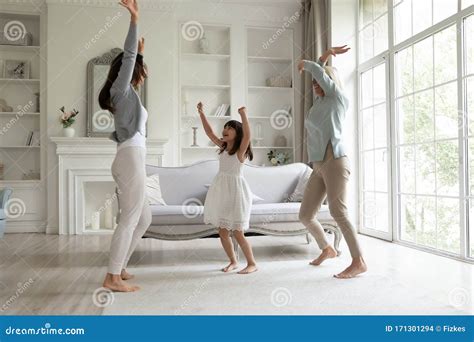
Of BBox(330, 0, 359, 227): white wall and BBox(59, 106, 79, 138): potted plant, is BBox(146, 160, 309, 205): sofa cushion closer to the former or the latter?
BBox(330, 0, 359, 227): white wall

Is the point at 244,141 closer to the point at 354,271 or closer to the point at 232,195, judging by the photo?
the point at 232,195

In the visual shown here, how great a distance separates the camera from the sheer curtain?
17.0 feet

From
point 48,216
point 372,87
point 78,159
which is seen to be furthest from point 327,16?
point 48,216

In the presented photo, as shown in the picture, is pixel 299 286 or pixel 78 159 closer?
pixel 299 286

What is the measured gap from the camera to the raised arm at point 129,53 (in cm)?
218

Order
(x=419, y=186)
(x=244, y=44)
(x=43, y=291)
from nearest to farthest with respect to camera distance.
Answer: (x=43, y=291)
(x=419, y=186)
(x=244, y=44)

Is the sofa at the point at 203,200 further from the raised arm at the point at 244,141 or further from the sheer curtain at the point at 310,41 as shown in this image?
the sheer curtain at the point at 310,41

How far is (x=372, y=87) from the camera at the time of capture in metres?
4.78

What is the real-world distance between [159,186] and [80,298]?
6.11 feet

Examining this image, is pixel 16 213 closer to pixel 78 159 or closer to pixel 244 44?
pixel 78 159

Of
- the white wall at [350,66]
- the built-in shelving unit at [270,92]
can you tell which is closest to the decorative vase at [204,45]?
the built-in shelving unit at [270,92]

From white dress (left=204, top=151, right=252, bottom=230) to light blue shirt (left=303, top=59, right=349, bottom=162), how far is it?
1.57 feet

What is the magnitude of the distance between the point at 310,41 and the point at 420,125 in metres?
2.12

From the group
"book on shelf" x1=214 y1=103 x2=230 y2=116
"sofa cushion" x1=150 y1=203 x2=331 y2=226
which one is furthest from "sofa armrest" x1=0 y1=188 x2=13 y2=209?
"book on shelf" x1=214 y1=103 x2=230 y2=116
